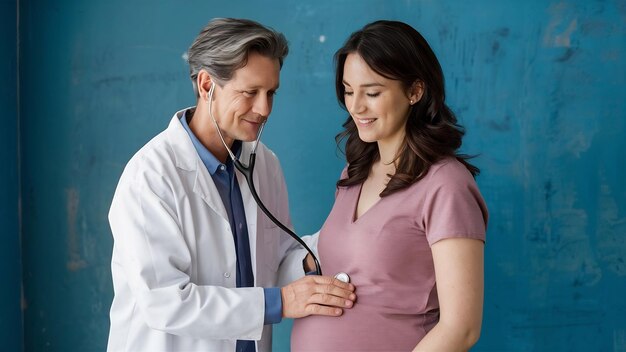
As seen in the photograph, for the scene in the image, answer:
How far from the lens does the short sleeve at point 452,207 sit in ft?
4.66

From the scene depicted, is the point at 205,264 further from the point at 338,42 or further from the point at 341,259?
the point at 338,42

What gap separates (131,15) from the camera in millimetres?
2391

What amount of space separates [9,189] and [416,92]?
149cm

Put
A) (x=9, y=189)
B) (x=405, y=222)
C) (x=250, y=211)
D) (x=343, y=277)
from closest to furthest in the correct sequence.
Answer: (x=405, y=222), (x=343, y=277), (x=250, y=211), (x=9, y=189)

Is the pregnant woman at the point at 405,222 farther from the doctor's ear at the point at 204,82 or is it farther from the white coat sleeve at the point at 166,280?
the doctor's ear at the point at 204,82

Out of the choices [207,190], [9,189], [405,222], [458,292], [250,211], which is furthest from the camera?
[9,189]

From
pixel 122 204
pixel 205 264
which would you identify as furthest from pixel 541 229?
pixel 122 204

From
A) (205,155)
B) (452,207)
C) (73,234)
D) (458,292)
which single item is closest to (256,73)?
(205,155)

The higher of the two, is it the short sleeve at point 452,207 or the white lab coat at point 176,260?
the short sleeve at point 452,207

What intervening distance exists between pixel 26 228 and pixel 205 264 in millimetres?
1074

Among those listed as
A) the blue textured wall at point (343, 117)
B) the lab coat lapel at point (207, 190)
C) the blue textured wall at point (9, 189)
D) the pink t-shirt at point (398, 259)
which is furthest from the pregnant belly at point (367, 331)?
the blue textured wall at point (9, 189)

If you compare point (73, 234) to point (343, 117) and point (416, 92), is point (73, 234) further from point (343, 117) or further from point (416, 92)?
point (416, 92)

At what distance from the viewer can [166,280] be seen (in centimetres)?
160

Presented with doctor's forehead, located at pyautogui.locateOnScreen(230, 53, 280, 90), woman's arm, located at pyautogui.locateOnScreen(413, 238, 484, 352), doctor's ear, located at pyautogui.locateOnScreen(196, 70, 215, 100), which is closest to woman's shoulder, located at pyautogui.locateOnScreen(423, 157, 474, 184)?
woman's arm, located at pyautogui.locateOnScreen(413, 238, 484, 352)
